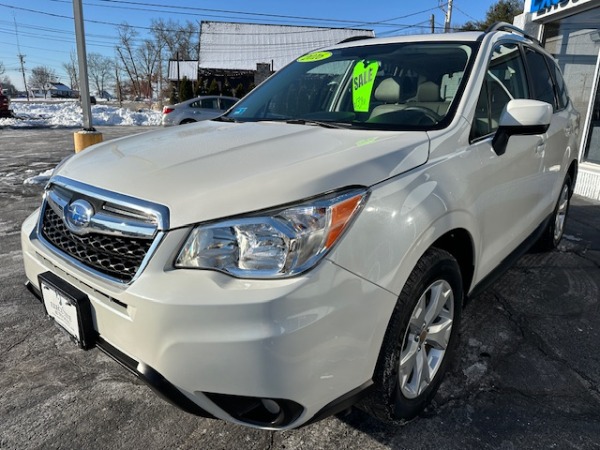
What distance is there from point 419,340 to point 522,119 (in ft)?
3.92

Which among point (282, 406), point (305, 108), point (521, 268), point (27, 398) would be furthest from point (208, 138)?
point (521, 268)

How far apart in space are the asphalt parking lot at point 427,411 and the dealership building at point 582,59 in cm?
507

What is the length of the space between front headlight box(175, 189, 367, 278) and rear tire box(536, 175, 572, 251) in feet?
10.9

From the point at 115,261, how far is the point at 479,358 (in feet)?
6.78

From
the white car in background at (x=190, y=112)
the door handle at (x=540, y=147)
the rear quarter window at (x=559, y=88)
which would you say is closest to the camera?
the door handle at (x=540, y=147)

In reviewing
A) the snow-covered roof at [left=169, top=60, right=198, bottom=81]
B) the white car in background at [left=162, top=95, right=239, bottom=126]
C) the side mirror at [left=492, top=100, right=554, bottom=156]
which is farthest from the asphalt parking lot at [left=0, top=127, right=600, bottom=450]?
the snow-covered roof at [left=169, top=60, right=198, bottom=81]

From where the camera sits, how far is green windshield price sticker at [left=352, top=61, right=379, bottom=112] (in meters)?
2.65

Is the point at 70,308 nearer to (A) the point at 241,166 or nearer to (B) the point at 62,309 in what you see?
(B) the point at 62,309

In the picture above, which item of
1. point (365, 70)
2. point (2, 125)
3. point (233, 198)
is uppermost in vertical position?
point (365, 70)

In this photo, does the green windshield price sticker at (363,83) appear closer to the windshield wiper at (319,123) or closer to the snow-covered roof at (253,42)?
the windshield wiper at (319,123)

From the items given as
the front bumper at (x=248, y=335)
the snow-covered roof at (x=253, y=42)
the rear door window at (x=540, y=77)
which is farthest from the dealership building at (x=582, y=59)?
the snow-covered roof at (x=253, y=42)

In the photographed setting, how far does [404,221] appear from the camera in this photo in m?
1.63

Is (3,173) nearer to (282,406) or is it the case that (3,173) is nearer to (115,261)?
(115,261)

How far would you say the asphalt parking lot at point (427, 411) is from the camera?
196cm
